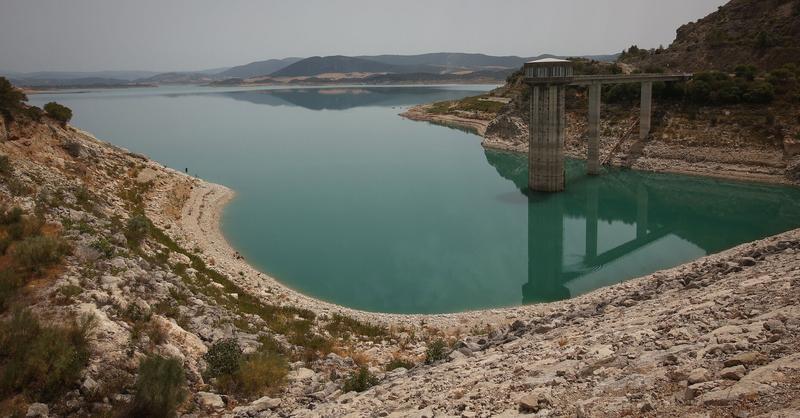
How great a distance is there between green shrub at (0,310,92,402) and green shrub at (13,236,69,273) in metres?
3.30

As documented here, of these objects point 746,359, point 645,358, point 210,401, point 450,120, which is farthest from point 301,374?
point 450,120

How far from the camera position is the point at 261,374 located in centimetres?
1338

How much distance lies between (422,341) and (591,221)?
1101 inches

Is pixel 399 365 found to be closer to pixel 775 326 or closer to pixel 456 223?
pixel 775 326

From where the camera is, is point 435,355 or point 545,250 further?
point 545,250

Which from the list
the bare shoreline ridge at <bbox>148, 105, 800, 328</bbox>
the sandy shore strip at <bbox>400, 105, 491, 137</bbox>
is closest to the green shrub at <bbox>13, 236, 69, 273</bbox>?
the bare shoreline ridge at <bbox>148, 105, 800, 328</bbox>

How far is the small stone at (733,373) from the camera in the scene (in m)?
8.39

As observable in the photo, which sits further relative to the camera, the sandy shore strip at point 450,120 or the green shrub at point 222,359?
the sandy shore strip at point 450,120

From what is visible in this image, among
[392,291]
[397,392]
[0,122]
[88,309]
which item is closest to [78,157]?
[0,122]

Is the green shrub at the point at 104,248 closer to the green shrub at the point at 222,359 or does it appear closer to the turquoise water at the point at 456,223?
the green shrub at the point at 222,359

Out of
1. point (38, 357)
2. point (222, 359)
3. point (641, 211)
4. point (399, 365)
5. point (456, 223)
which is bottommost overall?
point (641, 211)

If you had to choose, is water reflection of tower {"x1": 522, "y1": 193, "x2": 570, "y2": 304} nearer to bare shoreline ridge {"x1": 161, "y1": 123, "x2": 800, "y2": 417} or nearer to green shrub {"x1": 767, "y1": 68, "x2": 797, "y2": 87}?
bare shoreline ridge {"x1": 161, "y1": 123, "x2": 800, "y2": 417}

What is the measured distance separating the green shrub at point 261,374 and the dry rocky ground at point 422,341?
0.15m

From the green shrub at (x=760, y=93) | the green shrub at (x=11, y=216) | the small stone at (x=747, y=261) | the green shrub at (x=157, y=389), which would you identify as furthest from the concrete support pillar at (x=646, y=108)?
the green shrub at (x=157, y=389)
